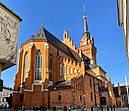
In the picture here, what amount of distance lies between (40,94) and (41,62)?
6944 millimetres

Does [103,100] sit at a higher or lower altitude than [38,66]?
lower

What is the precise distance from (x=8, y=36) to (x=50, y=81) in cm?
2878

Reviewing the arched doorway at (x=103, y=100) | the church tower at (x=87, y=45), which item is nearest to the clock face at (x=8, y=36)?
the arched doorway at (x=103, y=100)

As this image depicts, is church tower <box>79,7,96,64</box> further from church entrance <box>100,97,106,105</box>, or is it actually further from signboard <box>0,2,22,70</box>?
signboard <box>0,2,22,70</box>

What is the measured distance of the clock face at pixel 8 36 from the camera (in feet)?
22.9

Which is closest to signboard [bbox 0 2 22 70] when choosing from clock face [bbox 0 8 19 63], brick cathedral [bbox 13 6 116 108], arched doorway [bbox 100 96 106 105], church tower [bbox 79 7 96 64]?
clock face [bbox 0 8 19 63]

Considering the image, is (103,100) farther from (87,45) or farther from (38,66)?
(87,45)

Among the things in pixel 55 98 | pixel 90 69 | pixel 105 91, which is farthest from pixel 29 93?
pixel 90 69

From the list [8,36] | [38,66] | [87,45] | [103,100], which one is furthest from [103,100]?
[8,36]

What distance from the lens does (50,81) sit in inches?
1393

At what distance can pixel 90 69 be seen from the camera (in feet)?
167

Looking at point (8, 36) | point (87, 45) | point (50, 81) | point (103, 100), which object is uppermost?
point (87, 45)

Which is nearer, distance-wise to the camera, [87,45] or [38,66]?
[38,66]

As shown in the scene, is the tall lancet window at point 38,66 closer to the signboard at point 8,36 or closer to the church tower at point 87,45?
the signboard at point 8,36
